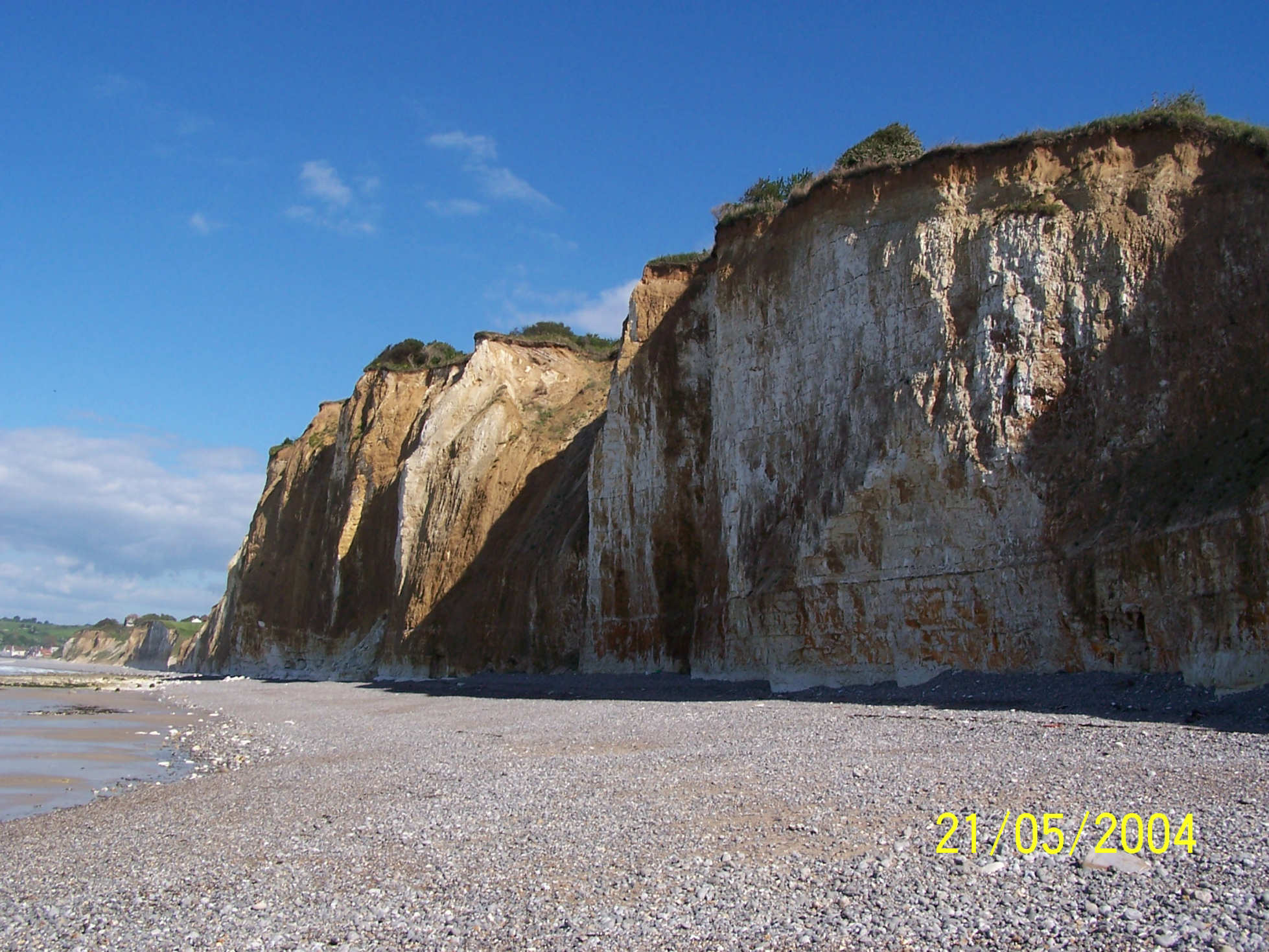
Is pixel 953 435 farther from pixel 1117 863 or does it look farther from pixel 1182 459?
pixel 1117 863

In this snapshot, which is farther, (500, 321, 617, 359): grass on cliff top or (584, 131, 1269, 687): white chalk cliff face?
(500, 321, 617, 359): grass on cliff top

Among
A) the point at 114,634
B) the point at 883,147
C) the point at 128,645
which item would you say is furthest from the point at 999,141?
the point at 114,634

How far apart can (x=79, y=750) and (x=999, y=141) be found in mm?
16955

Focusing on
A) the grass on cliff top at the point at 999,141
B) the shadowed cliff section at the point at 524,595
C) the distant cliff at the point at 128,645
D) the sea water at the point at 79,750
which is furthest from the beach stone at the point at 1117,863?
the distant cliff at the point at 128,645

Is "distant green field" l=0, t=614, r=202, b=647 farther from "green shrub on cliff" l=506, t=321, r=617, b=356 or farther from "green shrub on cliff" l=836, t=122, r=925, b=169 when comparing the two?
"green shrub on cliff" l=836, t=122, r=925, b=169

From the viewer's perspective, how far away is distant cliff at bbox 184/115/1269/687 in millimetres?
12266

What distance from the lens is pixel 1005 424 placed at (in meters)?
14.4

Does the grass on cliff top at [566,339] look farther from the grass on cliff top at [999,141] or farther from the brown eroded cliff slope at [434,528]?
the grass on cliff top at [999,141]

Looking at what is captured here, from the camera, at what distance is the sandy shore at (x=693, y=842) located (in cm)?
431

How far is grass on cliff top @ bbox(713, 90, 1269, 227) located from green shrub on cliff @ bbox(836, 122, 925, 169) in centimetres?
1

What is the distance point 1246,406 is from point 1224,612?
3287 millimetres

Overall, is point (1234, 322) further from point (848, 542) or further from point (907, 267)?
point (848, 542)

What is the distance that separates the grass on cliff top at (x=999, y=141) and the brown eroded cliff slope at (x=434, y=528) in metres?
10.3

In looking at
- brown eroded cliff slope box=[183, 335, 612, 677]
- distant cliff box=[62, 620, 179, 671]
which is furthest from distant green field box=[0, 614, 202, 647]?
brown eroded cliff slope box=[183, 335, 612, 677]
